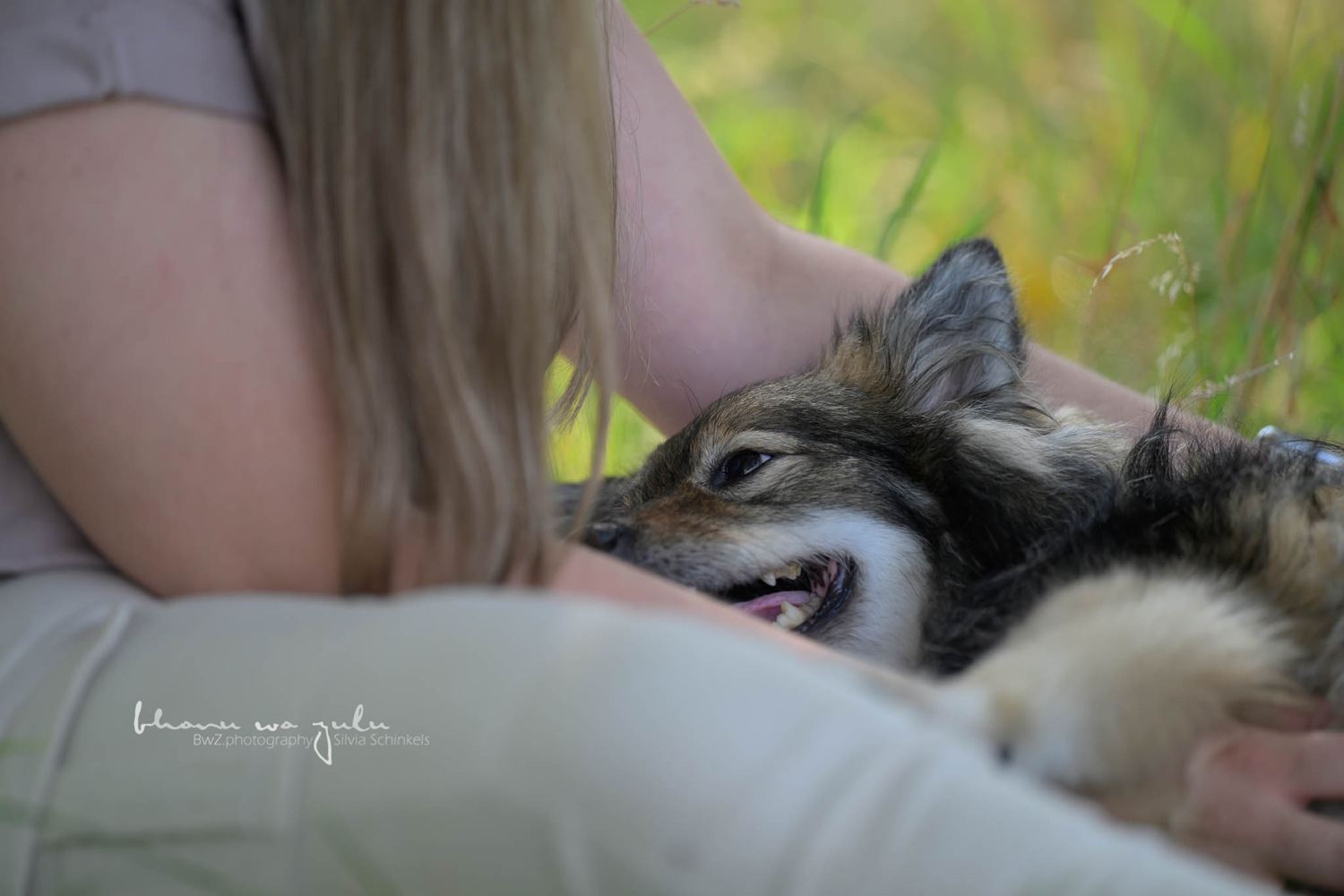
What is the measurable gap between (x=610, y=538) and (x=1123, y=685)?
83 cm

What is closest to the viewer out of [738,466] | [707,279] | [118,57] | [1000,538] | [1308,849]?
[1308,849]

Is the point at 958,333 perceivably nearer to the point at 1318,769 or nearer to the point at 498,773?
the point at 1318,769

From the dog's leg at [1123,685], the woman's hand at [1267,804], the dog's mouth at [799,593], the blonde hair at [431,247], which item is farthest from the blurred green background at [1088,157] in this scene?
the woman's hand at [1267,804]

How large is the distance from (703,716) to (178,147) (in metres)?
0.79

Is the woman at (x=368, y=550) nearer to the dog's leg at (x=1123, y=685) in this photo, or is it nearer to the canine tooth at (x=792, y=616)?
the dog's leg at (x=1123, y=685)

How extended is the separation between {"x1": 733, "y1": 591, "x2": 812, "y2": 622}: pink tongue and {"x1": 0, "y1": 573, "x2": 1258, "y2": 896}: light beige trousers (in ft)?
2.47

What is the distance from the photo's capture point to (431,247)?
1.05 meters

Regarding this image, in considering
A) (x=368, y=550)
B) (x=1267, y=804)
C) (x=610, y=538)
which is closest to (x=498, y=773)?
(x=368, y=550)

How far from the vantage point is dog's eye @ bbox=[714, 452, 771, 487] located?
1705mm

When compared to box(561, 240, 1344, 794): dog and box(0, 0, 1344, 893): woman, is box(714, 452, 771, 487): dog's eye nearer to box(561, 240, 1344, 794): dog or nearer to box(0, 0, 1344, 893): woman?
box(561, 240, 1344, 794): dog

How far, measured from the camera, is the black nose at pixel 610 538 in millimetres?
1618

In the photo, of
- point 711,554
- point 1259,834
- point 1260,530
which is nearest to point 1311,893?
point 1259,834

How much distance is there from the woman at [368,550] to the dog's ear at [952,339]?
2.32 ft
